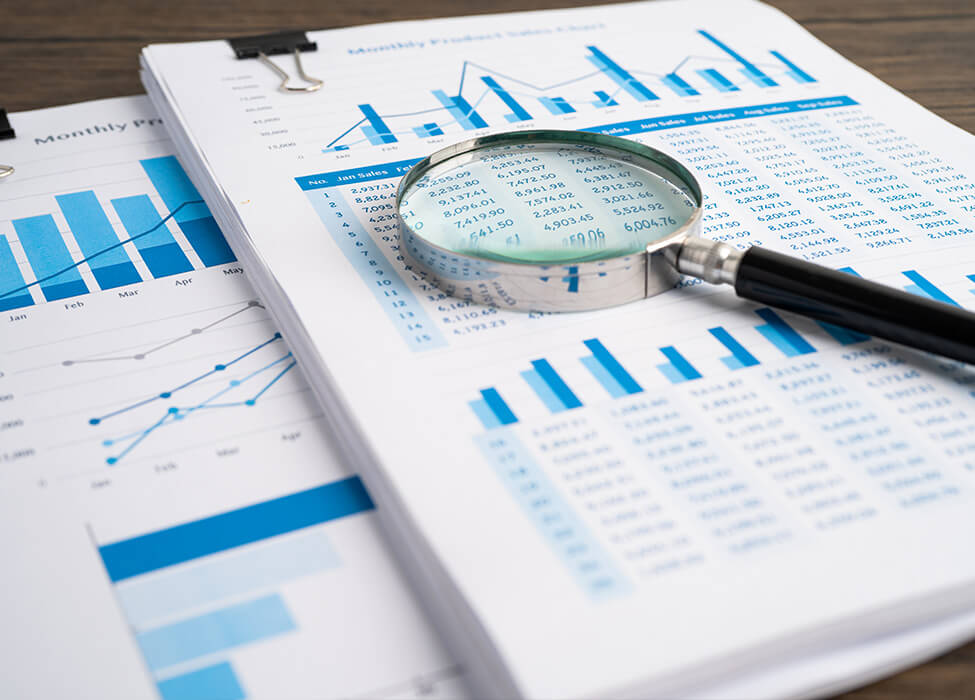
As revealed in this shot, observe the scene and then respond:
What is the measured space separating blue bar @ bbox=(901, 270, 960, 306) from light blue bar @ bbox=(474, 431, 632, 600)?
302mm

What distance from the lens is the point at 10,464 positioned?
53cm

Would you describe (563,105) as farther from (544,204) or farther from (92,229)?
(92,229)

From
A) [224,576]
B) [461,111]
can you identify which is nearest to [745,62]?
[461,111]

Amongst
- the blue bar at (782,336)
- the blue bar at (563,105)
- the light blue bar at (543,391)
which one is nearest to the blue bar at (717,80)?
the blue bar at (563,105)

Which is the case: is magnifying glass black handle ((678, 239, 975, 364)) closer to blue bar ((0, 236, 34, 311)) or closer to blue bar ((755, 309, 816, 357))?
blue bar ((755, 309, 816, 357))

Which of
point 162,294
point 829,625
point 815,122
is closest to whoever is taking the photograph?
point 829,625

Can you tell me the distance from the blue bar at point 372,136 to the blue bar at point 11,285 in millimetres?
294

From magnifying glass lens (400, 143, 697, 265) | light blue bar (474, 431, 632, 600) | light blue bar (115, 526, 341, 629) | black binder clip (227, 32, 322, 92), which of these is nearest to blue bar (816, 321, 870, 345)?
magnifying glass lens (400, 143, 697, 265)

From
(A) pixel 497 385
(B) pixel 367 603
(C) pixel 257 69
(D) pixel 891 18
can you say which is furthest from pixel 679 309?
(D) pixel 891 18

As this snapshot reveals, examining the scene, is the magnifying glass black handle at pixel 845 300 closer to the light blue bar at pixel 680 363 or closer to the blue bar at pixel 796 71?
the light blue bar at pixel 680 363

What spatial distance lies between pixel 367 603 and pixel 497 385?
15 cm

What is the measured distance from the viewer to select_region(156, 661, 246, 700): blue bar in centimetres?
42

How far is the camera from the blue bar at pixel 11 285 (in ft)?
2.16

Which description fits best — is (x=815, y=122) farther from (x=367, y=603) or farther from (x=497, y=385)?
(x=367, y=603)
